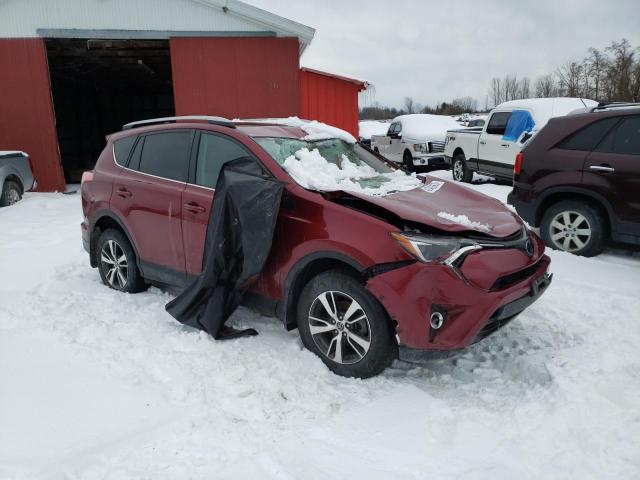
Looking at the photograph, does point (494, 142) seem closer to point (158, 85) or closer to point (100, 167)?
point (100, 167)

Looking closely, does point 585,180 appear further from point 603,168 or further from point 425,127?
point 425,127

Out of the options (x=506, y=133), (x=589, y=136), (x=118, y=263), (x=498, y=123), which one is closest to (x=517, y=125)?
(x=506, y=133)

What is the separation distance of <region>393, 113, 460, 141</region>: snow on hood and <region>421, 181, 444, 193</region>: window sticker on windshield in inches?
453

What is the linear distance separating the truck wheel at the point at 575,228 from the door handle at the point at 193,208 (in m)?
4.39

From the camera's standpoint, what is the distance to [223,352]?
11.8 feet

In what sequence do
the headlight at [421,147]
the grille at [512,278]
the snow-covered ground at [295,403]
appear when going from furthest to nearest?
the headlight at [421,147] < the grille at [512,278] < the snow-covered ground at [295,403]

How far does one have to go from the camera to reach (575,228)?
595 cm

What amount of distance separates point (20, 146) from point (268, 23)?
651cm

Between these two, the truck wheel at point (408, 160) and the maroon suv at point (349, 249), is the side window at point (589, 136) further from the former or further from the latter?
the truck wheel at point (408, 160)

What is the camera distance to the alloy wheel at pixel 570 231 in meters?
5.90

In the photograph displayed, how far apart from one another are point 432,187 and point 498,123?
840 centimetres

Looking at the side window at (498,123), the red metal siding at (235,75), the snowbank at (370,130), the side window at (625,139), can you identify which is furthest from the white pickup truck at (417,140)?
the side window at (625,139)

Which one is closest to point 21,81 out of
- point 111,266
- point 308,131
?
point 111,266

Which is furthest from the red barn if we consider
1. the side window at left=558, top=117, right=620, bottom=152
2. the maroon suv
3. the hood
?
the hood
